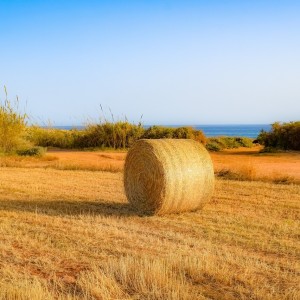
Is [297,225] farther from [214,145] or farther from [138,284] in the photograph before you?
[214,145]

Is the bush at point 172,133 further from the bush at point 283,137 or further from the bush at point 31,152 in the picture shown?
the bush at point 31,152

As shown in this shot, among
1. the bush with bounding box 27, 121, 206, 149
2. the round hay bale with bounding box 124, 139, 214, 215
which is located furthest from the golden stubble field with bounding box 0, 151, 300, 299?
the bush with bounding box 27, 121, 206, 149

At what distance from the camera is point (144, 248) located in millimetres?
6461

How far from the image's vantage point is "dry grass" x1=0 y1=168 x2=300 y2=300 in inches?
192

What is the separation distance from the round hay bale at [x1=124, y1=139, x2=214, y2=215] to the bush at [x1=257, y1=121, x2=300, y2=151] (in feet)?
47.8

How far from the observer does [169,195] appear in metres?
8.83

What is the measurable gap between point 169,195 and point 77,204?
197 cm

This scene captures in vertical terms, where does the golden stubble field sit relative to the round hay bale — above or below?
below

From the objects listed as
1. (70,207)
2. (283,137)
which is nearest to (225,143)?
(283,137)

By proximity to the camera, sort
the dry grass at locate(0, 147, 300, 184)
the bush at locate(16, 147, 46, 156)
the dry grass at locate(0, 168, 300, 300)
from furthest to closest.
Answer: the bush at locate(16, 147, 46, 156) → the dry grass at locate(0, 147, 300, 184) → the dry grass at locate(0, 168, 300, 300)

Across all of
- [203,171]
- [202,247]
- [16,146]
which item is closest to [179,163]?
[203,171]

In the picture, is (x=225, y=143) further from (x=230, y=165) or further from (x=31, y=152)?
(x=31, y=152)

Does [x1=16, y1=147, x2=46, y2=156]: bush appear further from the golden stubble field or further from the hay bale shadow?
the hay bale shadow

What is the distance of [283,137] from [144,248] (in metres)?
18.4
